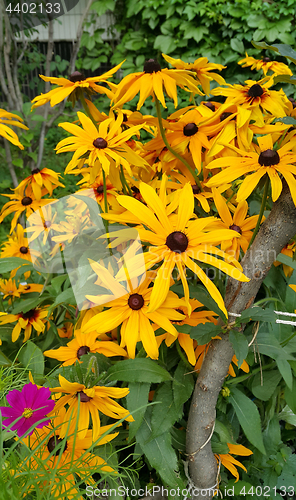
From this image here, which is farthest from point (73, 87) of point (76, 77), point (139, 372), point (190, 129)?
point (139, 372)

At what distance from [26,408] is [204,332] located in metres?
0.23

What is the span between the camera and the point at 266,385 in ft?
2.06

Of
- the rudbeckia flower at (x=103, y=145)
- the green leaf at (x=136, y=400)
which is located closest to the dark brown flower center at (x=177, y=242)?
the rudbeckia flower at (x=103, y=145)

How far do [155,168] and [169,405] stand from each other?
0.38 meters

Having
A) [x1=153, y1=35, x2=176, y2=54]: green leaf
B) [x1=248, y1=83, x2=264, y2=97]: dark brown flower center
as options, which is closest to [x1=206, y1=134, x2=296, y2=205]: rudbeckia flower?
[x1=248, y1=83, x2=264, y2=97]: dark brown flower center

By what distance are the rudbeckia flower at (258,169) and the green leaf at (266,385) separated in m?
0.34

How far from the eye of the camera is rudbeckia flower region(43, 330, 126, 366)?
0.57 m

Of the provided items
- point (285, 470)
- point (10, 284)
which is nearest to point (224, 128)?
point (10, 284)

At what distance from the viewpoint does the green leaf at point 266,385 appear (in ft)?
2.03

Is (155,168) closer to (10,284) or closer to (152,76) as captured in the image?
Answer: (152,76)

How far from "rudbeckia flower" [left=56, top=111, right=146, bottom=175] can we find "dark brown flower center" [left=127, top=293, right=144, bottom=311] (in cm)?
17

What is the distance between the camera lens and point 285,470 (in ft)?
2.53

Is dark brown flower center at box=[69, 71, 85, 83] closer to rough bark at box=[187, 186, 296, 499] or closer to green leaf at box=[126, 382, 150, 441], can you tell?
rough bark at box=[187, 186, 296, 499]

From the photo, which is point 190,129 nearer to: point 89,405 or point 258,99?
point 258,99
